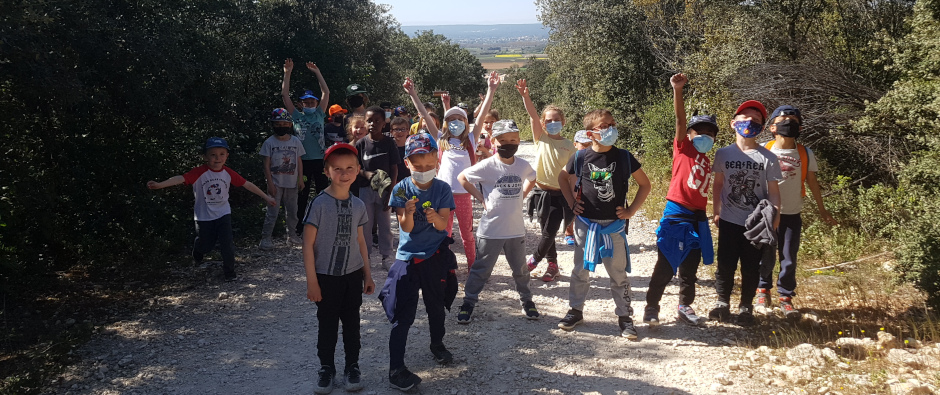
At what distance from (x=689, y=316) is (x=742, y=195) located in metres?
1.13

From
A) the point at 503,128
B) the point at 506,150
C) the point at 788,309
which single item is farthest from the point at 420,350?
the point at 788,309

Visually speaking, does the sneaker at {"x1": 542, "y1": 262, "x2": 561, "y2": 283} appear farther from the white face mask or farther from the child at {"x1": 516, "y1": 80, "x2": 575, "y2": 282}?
the white face mask

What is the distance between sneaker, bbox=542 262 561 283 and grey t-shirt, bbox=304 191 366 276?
3.08 metres

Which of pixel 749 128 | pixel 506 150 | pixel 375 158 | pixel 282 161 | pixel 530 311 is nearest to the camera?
pixel 749 128

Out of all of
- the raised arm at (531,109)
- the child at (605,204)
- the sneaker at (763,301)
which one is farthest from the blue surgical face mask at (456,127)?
the sneaker at (763,301)

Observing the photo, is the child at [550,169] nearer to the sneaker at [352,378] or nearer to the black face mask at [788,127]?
the black face mask at [788,127]

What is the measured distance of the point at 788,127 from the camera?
5.36m

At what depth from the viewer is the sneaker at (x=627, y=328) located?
5.04m

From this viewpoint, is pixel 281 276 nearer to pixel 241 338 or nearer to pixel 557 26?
pixel 241 338

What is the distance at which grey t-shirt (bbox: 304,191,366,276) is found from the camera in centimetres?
405

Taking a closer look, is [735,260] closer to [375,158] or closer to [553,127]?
[553,127]

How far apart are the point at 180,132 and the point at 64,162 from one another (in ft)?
5.77

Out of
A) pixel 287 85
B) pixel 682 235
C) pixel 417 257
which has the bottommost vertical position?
pixel 682 235

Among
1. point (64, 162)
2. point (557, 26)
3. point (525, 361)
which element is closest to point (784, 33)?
point (525, 361)
